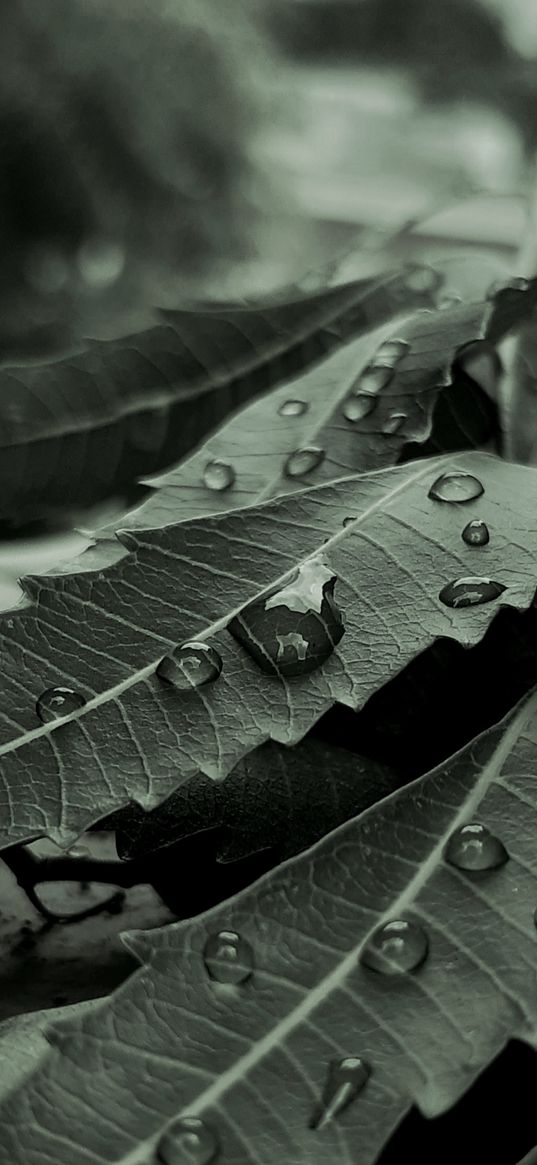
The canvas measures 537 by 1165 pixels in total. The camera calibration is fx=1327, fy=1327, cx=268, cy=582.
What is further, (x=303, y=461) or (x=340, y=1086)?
(x=303, y=461)

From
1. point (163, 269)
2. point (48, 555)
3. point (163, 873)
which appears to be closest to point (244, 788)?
point (163, 873)

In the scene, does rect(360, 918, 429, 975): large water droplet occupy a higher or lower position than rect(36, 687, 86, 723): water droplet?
lower

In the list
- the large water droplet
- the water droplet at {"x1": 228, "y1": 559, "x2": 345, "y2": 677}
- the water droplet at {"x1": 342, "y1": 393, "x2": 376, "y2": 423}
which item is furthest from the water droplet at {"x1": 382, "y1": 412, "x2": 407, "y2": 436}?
the large water droplet

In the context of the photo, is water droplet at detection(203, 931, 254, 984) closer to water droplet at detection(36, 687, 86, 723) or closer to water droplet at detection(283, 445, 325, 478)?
water droplet at detection(36, 687, 86, 723)

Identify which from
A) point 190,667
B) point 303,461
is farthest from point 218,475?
point 190,667

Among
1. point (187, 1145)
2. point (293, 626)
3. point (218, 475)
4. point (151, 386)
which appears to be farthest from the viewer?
point (151, 386)

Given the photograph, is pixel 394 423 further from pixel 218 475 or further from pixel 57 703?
pixel 57 703

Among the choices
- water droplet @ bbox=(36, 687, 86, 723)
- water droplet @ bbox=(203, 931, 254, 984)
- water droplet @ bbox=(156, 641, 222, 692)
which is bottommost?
water droplet @ bbox=(203, 931, 254, 984)

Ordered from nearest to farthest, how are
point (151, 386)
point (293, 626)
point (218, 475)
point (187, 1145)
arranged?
point (187, 1145) < point (293, 626) < point (218, 475) < point (151, 386)
